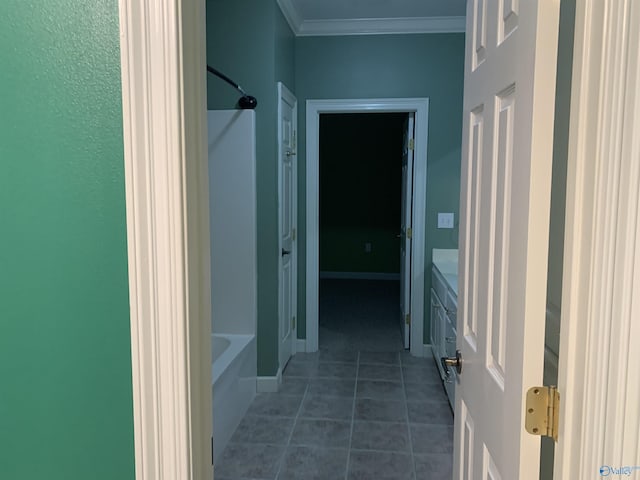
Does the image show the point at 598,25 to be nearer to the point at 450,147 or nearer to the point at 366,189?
the point at 450,147

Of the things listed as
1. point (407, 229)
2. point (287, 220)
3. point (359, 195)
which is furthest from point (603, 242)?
point (359, 195)

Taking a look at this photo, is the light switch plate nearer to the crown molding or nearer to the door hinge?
the crown molding

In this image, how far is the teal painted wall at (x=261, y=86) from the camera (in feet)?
10.8

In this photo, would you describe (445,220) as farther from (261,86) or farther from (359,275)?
(359,275)

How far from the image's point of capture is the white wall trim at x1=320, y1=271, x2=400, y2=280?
7.43 meters

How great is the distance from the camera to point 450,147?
13.5 ft

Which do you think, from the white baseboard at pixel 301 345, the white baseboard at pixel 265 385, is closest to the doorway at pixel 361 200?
the white baseboard at pixel 301 345

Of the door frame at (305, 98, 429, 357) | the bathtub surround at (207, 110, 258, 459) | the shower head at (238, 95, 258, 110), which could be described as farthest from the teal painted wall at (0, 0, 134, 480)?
the door frame at (305, 98, 429, 357)

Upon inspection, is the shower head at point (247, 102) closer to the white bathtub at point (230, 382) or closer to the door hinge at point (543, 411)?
the white bathtub at point (230, 382)

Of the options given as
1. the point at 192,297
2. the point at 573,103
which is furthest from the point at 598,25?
the point at 192,297

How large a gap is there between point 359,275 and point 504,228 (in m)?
6.52

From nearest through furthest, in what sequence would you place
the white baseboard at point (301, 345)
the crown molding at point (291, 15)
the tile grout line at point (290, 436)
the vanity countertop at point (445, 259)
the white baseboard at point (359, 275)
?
1. the tile grout line at point (290, 436)
2. the crown molding at point (291, 15)
3. the vanity countertop at point (445, 259)
4. the white baseboard at point (301, 345)
5. the white baseboard at point (359, 275)

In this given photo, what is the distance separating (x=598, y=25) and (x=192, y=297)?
0.83 meters

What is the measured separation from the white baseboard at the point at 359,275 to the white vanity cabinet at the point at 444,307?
3251mm
